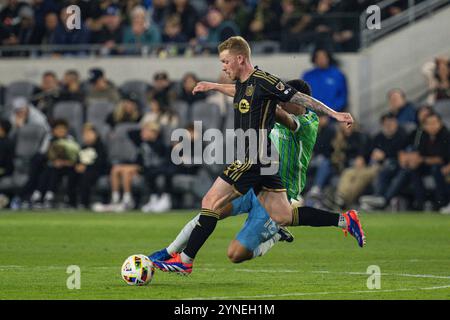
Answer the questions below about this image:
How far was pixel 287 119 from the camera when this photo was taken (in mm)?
12430

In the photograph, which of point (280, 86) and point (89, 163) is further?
point (89, 163)

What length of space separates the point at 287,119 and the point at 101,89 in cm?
1412

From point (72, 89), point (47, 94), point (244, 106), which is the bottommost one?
point (244, 106)

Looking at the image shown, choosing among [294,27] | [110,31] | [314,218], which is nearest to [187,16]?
[110,31]

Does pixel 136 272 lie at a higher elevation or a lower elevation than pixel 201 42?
lower

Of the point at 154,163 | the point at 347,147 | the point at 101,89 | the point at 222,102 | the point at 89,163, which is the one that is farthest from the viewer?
the point at 101,89

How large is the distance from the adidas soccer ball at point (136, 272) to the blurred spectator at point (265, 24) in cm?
1497

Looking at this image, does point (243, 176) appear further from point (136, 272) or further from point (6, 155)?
point (6, 155)

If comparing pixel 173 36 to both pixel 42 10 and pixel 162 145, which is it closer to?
pixel 42 10

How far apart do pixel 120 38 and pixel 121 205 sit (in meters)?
5.04

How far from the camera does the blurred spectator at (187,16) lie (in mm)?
27094

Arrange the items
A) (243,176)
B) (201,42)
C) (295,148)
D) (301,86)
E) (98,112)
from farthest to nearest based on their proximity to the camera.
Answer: (201,42)
(98,112)
(295,148)
(301,86)
(243,176)

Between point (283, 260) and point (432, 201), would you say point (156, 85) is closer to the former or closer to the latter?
point (432, 201)

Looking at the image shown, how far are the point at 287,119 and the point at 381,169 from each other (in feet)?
36.4
